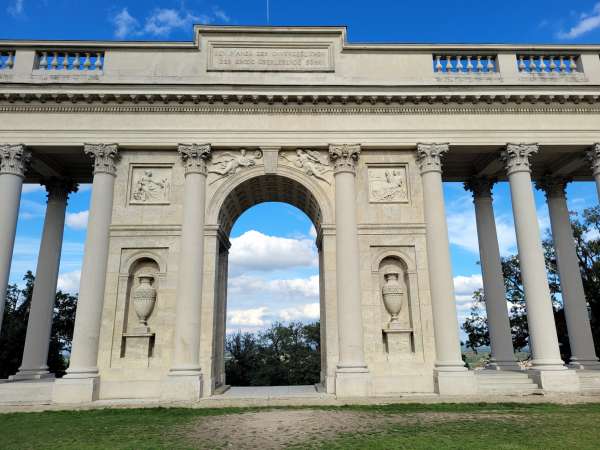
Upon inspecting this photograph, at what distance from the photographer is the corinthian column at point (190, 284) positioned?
70.9 ft

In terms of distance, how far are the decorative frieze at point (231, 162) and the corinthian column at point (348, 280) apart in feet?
14.6

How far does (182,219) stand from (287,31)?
13010mm

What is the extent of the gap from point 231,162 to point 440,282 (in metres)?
13.2

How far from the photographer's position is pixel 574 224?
48.8 metres

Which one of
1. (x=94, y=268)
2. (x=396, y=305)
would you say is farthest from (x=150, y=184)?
(x=396, y=305)

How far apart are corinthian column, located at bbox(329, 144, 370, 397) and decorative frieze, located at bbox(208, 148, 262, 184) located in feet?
14.6

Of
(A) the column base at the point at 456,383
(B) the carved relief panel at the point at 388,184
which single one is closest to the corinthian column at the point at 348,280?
(B) the carved relief panel at the point at 388,184

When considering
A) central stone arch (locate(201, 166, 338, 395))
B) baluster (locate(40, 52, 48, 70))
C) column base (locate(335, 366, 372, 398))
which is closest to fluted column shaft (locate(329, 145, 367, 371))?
column base (locate(335, 366, 372, 398))

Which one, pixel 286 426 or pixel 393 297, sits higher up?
pixel 393 297

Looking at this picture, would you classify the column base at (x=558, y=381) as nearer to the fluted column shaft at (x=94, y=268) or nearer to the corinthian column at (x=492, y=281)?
the corinthian column at (x=492, y=281)

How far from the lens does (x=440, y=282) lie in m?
23.6

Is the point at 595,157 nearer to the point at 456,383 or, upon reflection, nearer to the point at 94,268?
the point at 456,383

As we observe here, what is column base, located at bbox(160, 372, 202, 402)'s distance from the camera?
2130 centimetres

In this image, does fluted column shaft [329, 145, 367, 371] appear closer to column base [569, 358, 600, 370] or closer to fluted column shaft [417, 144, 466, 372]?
fluted column shaft [417, 144, 466, 372]
